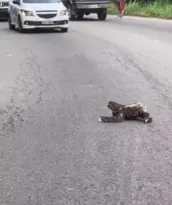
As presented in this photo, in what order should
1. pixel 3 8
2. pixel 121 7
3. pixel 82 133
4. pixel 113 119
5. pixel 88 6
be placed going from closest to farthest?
pixel 82 133
pixel 113 119
pixel 88 6
pixel 3 8
pixel 121 7

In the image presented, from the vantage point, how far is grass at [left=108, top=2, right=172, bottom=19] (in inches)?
1254

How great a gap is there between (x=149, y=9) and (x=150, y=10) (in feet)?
0.88

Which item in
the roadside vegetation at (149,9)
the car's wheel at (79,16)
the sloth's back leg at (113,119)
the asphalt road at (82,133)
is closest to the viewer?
the asphalt road at (82,133)

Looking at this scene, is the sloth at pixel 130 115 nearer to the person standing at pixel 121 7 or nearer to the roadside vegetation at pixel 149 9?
the roadside vegetation at pixel 149 9

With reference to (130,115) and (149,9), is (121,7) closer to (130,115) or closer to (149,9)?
(149,9)

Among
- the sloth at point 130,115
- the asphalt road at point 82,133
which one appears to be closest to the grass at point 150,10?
the asphalt road at point 82,133

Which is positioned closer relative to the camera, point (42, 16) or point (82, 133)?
point (82, 133)

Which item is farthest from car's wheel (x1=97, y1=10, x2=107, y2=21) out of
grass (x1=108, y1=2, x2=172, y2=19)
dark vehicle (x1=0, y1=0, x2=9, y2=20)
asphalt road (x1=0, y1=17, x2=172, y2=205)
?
asphalt road (x1=0, y1=17, x2=172, y2=205)

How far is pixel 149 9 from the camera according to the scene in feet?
109

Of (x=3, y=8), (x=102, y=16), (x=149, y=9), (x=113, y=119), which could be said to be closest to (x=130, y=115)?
(x=113, y=119)

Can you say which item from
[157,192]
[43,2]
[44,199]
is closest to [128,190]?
[157,192]

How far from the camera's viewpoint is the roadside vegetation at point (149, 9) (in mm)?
32000

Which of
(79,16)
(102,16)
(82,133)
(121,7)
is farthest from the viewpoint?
(121,7)

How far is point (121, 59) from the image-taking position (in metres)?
13.9
